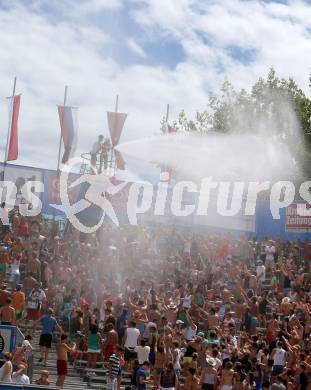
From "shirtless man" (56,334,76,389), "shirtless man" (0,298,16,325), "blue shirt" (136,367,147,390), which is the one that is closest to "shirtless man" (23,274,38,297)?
"shirtless man" (0,298,16,325)

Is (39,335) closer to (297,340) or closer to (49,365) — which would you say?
(49,365)

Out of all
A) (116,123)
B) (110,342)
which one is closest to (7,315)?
(110,342)

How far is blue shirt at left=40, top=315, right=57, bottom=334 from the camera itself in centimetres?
1970

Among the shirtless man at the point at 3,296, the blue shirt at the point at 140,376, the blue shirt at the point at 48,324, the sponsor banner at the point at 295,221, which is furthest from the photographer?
the sponsor banner at the point at 295,221

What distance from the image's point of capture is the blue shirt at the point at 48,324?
19703 millimetres

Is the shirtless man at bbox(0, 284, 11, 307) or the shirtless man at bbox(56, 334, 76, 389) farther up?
the shirtless man at bbox(0, 284, 11, 307)

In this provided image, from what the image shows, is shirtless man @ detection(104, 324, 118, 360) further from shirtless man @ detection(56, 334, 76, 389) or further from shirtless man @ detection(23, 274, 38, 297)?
shirtless man @ detection(23, 274, 38, 297)

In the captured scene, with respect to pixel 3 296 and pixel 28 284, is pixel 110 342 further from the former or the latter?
pixel 28 284

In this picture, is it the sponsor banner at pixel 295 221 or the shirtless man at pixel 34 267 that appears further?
the sponsor banner at pixel 295 221

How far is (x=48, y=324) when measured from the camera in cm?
1978

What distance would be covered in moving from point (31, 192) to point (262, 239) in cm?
933

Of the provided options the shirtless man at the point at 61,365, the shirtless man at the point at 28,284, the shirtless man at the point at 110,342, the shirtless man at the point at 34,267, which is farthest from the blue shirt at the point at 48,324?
the shirtless man at the point at 34,267

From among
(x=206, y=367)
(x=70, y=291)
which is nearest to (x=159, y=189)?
(x=70, y=291)

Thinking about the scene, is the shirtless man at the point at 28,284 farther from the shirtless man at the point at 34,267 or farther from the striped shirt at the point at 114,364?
the striped shirt at the point at 114,364
